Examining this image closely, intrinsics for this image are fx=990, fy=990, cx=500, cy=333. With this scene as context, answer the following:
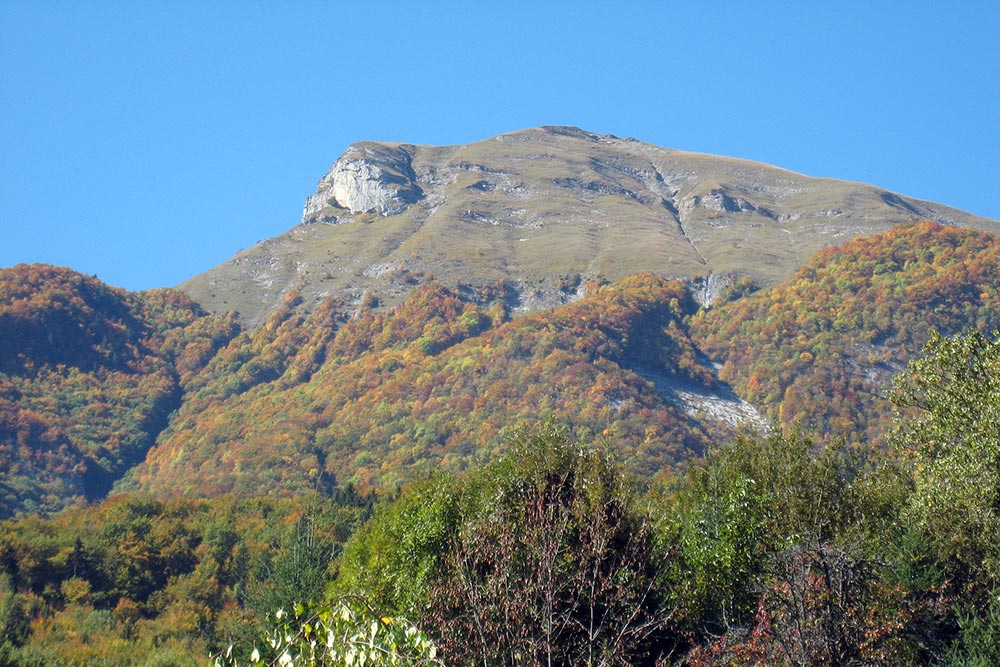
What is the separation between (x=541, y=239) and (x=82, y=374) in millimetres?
73889

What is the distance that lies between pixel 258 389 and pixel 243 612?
8179 centimetres

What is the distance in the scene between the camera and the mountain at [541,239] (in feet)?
480

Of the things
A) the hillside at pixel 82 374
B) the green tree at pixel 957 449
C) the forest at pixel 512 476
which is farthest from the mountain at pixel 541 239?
the green tree at pixel 957 449

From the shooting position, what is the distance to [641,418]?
103375mm

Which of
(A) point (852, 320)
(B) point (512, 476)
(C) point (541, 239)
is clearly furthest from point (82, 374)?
(B) point (512, 476)

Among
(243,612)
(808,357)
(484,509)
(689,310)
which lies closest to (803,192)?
(689,310)

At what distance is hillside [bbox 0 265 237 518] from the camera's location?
10812 centimetres

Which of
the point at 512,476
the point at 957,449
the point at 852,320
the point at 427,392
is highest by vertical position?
the point at 512,476

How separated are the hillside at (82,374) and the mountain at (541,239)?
12116mm

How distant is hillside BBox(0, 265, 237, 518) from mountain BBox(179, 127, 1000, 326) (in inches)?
477

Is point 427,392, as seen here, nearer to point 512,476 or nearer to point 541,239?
point 541,239

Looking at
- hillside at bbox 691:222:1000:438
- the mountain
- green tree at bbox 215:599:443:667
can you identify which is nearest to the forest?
green tree at bbox 215:599:443:667

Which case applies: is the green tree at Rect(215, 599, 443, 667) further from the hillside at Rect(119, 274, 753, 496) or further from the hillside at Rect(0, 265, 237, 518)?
the hillside at Rect(0, 265, 237, 518)

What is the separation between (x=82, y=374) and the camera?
434ft
